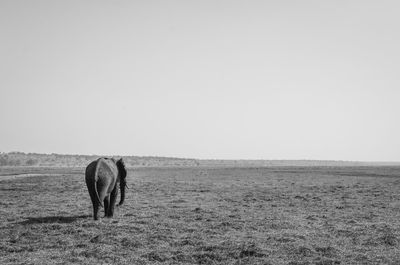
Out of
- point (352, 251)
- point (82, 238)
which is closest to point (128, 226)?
point (82, 238)

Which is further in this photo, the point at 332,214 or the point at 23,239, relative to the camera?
the point at 332,214

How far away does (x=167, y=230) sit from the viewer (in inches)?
651

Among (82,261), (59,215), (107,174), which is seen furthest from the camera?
(59,215)

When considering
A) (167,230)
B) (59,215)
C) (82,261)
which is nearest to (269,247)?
(167,230)

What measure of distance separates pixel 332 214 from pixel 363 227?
12.7ft

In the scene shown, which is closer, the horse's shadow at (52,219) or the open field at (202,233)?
the open field at (202,233)

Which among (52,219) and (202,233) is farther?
(52,219)

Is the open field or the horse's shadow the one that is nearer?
the open field

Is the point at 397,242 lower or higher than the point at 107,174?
→ lower

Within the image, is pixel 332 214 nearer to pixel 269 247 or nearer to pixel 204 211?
pixel 204 211

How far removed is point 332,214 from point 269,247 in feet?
29.9

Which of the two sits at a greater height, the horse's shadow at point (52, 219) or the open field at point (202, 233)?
the open field at point (202, 233)

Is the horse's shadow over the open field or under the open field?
A: under

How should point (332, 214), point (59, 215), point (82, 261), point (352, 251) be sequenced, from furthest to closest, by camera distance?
point (332, 214)
point (59, 215)
point (352, 251)
point (82, 261)
